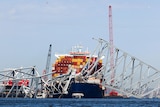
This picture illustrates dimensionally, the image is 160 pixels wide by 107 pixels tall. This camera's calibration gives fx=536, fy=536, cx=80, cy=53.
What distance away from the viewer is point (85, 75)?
195 metres

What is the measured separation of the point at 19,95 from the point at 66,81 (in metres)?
22.9

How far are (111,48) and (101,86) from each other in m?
16.2

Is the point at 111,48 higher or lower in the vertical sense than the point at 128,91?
higher

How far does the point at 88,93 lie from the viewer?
18812cm

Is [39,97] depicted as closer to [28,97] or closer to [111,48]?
[28,97]

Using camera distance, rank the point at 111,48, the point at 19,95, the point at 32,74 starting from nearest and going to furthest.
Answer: the point at 32,74 → the point at 111,48 → the point at 19,95

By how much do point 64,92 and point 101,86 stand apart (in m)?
17.4

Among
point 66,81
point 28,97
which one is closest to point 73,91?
point 66,81

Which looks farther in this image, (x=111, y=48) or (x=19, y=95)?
(x=19, y=95)

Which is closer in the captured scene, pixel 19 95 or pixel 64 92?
pixel 64 92

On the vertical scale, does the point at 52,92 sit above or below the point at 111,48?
below

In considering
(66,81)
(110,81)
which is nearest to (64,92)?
(66,81)

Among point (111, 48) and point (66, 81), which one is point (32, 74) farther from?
point (111, 48)

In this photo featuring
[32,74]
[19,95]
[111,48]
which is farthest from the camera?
[19,95]
